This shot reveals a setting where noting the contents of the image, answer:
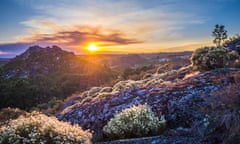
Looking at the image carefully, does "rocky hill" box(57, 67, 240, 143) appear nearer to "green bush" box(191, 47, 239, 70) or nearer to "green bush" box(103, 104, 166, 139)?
"green bush" box(103, 104, 166, 139)

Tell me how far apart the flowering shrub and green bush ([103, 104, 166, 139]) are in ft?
4.19

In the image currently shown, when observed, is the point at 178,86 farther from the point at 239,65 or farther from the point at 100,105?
the point at 239,65

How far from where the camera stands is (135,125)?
7.04 meters

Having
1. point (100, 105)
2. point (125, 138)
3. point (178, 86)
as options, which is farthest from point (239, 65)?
point (125, 138)

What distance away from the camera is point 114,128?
7215 mm

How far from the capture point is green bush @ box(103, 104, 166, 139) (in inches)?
274

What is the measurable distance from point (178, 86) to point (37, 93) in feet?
88.8

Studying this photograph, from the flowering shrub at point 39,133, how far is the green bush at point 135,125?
4.19 ft

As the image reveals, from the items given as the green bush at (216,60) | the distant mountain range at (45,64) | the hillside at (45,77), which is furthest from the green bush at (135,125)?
the distant mountain range at (45,64)

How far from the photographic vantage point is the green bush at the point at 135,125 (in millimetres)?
A: 6969

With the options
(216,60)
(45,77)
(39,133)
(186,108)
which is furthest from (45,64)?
(39,133)

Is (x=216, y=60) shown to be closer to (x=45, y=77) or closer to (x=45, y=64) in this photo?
(x=45, y=77)

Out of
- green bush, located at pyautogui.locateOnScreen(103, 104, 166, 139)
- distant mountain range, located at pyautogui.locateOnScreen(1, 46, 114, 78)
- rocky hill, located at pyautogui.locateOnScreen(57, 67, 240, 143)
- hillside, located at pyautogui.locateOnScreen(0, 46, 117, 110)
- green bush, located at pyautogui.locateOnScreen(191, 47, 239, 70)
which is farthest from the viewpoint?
distant mountain range, located at pyautogui.locateOnScreen(1, 46, 114, 78)

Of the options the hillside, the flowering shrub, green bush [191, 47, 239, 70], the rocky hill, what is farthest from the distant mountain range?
the flowering shrub
